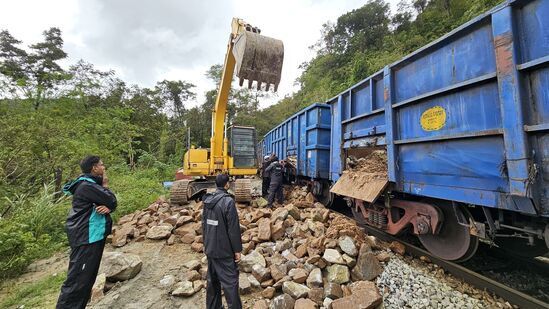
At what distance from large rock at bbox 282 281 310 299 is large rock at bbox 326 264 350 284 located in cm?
36

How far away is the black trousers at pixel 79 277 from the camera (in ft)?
7.82

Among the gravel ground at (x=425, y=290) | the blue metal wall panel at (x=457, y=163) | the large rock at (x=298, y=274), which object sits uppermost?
the blue metal wall panel at (x=457, y=163)

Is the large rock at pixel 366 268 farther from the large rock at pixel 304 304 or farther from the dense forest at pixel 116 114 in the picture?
the dense forest at pixel 116 114

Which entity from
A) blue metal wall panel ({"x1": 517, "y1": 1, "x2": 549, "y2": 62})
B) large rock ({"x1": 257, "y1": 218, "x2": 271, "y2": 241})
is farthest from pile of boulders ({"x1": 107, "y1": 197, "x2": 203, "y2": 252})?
blue metal wall panel ({"x1": 517, "y1": 1, "x2": 549, "y2": 62})

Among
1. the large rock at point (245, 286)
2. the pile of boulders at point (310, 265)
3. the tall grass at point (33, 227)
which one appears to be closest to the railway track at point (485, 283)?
the pile of boulders at point (310, 265)

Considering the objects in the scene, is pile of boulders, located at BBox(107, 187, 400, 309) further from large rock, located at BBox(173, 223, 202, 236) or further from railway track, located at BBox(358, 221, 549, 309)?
railway track, located at BBox(358, 221, 549, 309)

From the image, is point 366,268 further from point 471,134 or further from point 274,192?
point 274,192

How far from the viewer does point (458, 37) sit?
267 centimetres

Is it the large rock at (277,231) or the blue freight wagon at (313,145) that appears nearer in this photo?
the large rock at (277,231)

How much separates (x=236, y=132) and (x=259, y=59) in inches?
139

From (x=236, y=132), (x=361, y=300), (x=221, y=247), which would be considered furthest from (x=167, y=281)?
(x=236, y=132)

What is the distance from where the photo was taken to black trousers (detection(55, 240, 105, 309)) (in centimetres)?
238

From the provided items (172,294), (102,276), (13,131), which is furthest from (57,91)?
(172,294)

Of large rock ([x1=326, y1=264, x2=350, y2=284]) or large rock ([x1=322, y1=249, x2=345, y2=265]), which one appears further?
large rock ([x1=322, y1=249, x2=345, y2=265])
